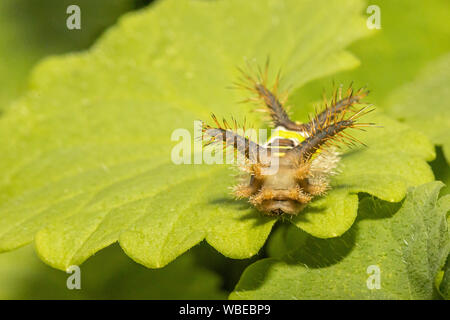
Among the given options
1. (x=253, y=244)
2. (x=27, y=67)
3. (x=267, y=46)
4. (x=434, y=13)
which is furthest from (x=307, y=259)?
(x=27, y=67)

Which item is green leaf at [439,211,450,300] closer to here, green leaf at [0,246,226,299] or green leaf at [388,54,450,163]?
green leaf at [388,54,450,163]

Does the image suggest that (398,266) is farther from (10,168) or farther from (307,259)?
(10,168)

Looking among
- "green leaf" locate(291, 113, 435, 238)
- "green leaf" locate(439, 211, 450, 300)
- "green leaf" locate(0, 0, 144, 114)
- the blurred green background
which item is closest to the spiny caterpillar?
"green leaf" locate(291, 113, 435, 238)

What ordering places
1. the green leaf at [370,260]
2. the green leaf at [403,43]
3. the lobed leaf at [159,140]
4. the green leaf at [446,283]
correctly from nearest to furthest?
1. the green leaf at [446,283]
2. the green leaf at [370,260]
3. the lobed leaf at [159,140]
4. the green leaf at [403,43]

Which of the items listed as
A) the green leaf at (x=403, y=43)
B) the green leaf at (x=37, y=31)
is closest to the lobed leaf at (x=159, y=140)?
the green leaf at (x=403, y=43)

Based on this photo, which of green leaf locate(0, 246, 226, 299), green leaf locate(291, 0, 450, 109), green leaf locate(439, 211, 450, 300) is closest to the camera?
green leaf locate(439, 211, 450, 300)

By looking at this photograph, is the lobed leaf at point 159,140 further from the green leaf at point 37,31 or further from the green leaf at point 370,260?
the green leaf at point 37,31

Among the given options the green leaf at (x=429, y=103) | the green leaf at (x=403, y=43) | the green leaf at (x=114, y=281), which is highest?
the green leaf at (x=403, y=43)

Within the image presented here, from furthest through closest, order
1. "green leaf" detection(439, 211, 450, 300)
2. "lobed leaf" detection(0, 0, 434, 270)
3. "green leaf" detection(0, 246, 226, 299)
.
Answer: "green leaf" detection(0, 246, 226, 299) < "lobed leaf" detection(0, 0, 434, 270) < "green leaf" detection(439, 211, 450, 300)
